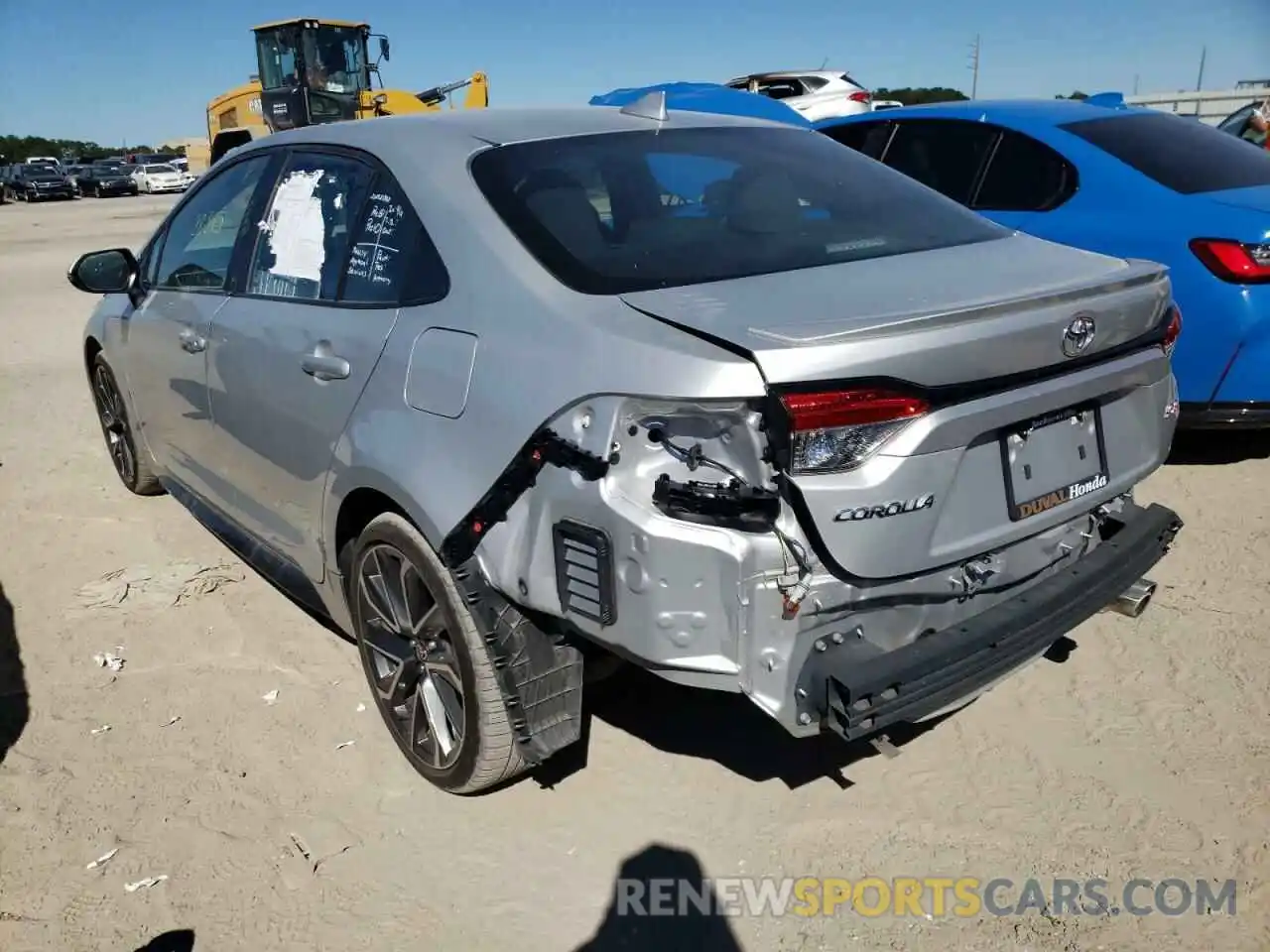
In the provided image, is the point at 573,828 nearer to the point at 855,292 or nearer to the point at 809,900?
the point at 809,900

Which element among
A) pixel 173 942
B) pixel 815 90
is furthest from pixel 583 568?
pixel 815 90

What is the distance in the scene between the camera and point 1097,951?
2225mm

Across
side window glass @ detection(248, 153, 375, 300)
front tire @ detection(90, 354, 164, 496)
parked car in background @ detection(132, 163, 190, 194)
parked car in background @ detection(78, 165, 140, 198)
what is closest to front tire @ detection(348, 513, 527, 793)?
side window glass @ detection(248, 153, 375, 300)

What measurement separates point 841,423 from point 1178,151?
414 cm

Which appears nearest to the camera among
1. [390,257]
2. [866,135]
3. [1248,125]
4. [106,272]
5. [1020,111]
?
[390,257]

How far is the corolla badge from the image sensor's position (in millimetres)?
2176

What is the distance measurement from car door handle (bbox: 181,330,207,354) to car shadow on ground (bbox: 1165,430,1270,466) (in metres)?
4.45

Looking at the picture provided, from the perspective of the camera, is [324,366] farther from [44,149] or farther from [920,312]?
[44,149]

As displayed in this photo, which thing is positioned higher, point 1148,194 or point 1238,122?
point 1238,122

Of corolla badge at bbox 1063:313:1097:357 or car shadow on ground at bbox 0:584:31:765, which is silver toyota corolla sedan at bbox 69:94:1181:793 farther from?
car shadow on ground at bbox 0:584:31:765

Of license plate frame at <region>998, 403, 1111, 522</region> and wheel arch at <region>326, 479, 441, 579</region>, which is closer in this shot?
license plate frame at <region>998, 403, 1111, 522</region>

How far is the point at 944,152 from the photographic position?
5.69 meters

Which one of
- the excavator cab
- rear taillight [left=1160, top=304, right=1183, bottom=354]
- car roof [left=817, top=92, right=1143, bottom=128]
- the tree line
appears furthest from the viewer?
the tree line

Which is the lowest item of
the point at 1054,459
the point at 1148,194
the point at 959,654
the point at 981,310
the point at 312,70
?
the point at 959,654
